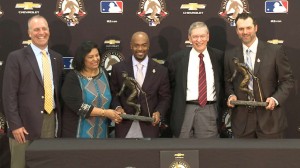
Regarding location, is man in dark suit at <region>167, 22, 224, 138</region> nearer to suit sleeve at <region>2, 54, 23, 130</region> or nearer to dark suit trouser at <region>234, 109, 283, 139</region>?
dark suit trouser at <region>234, 109, 283, 139</region>

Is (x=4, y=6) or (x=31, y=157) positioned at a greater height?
(x=4, y=6)

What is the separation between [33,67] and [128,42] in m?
1.14

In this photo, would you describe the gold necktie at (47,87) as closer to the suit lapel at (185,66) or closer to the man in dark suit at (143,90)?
the man in dark suit at (143,90)

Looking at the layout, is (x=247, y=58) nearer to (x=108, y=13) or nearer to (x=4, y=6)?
(x=108, y=13)

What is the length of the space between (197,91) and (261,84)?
1.68ft

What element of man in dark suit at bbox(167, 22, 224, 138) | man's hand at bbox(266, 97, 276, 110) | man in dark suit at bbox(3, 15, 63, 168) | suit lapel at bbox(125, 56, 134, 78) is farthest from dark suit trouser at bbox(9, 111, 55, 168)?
man's hand at bbox(266, 97, 276, 110)

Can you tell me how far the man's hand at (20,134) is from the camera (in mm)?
3250

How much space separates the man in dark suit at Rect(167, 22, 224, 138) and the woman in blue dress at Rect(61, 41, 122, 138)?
534 mm

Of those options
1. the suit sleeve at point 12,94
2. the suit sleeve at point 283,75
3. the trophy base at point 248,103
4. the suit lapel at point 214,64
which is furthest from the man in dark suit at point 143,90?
the suit sleeve at point 283,75

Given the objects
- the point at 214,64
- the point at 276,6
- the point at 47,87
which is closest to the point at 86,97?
the point at 47,87

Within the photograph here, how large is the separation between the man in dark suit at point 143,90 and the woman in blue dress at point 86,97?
13 cm

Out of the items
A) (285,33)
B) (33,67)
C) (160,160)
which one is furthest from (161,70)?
(160,160)

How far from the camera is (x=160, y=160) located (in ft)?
6.32

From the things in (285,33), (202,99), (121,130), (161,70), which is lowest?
(121,130)
